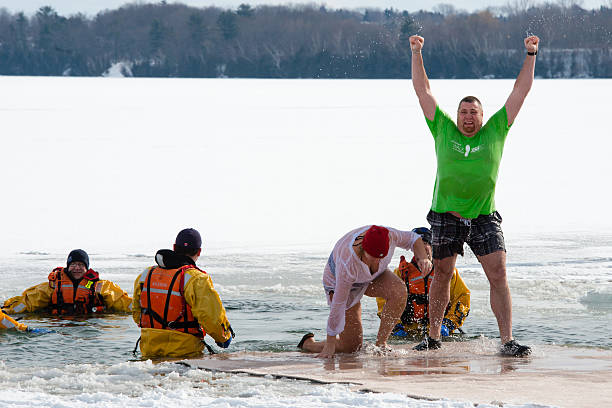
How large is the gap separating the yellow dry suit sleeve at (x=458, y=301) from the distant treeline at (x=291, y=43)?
66.6 meters

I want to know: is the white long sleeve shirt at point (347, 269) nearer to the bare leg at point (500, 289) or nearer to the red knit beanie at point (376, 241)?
the red knit beanie at point (376, 241)

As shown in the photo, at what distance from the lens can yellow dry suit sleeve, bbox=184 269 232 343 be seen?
5.70m

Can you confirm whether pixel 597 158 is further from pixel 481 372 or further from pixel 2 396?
pixel 2 396

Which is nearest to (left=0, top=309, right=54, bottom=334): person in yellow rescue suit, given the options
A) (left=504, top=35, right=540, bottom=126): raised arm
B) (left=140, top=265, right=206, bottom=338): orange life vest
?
(left=140, top=265, right=206, bottom=338): orange life vest

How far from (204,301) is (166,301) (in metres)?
0.25

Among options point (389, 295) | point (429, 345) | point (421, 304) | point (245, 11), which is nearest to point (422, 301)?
point (421, 304)

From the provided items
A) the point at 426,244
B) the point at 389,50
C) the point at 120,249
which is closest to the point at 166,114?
the point at 120,249

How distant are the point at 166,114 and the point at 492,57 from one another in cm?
4806

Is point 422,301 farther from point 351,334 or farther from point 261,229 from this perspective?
point 261,229

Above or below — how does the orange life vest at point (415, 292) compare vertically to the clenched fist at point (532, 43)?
below

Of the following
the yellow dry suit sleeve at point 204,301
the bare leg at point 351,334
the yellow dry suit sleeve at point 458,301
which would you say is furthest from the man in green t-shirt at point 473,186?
the yellow dry suit sleeve at point 204,301

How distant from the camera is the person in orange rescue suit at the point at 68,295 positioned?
758 centimetres

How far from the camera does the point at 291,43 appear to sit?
8706cm

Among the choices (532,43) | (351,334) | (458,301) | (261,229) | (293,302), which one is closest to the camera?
(532,43)
